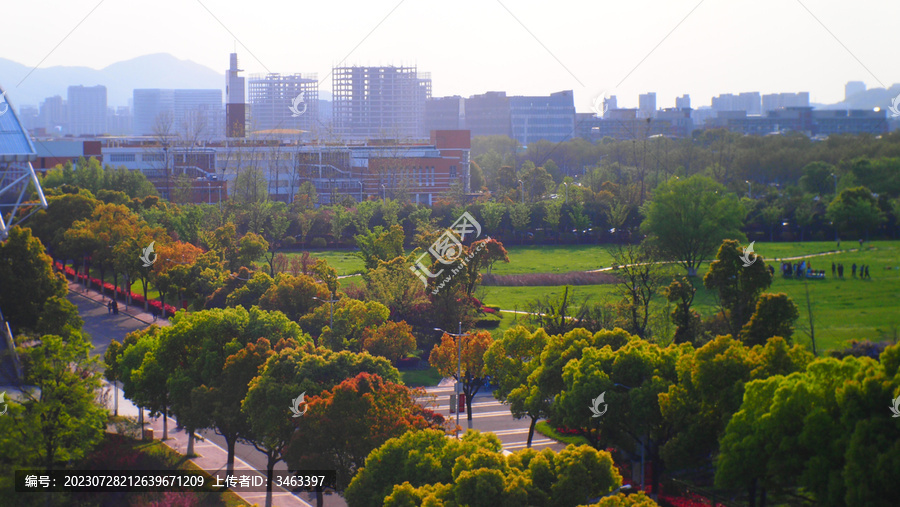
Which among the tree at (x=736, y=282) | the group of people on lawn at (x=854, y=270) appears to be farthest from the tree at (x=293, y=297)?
the group of people on lawn at (x=854, y=270)

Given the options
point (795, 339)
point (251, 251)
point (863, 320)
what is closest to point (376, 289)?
point (251, 251)

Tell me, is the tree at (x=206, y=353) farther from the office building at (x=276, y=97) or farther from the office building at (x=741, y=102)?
the office building at (x=741, y=102)

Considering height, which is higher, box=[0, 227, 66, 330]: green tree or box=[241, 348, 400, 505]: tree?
box=[0, 227, 66, 330]: green tree

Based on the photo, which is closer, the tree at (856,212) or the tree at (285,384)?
the tree at (285,384)

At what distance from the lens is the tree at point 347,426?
13.6 meters

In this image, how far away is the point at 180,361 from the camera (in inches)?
701

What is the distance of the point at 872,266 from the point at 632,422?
25.4 meters

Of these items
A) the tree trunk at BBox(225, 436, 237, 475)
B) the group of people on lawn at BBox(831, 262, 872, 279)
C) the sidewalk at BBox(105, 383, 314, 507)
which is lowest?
the sidewalk at BBox(105, 383, 314, 507)

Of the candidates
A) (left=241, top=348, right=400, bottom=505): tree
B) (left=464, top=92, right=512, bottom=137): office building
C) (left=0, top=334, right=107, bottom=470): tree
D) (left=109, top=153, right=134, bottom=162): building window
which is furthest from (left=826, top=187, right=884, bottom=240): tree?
(left=464, top=92, right=512, bottom=137): office building

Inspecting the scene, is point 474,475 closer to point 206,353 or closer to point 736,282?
point 206,353

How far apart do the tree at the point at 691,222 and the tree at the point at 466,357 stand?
1957 cm

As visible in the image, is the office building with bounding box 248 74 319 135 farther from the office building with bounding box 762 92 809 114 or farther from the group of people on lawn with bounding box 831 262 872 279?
the office building with bounding box 762 92 809 114

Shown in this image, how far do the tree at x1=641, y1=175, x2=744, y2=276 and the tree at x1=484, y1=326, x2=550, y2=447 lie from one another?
2035cm

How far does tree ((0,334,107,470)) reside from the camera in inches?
536
